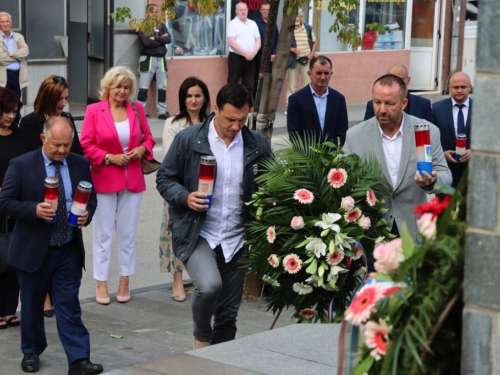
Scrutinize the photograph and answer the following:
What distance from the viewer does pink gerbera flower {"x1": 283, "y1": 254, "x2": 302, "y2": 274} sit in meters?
6.06

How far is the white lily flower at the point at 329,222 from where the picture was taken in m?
6.01

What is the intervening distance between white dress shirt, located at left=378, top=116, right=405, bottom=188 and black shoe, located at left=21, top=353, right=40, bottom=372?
269 cm

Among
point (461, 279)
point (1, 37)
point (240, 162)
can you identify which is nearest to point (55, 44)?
point (1, 37)

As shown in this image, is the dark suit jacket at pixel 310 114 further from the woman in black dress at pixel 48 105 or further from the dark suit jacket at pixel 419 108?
the woman in black dress at pixel 48 105

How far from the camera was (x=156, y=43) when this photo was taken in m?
17.8

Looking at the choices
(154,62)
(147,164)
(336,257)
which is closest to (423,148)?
(336,257)

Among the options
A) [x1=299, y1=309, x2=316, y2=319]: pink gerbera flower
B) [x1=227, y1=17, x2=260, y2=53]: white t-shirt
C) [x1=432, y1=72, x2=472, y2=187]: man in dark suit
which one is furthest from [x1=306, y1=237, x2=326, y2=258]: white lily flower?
[x1=227, y1=17, x2=260, y2=53]: white t-shirt

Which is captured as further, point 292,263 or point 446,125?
point 446,125

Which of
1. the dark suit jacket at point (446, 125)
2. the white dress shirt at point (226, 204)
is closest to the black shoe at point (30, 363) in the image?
the white dress shirt at point (226, 204)

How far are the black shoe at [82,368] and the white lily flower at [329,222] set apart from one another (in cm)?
183

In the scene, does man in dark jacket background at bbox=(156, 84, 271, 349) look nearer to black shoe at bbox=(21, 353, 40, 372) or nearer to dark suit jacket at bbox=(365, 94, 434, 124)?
black shoe at bbox=(21, 353, 40, 372)

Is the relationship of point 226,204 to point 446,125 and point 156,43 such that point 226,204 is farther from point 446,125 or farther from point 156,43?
point 156,43

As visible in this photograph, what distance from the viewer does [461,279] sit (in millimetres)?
3537

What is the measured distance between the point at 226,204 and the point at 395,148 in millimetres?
1257
